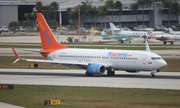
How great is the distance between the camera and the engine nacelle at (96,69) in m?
57.5

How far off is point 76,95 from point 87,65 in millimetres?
16451

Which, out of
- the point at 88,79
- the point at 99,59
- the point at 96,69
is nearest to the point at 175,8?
the point at 99,59

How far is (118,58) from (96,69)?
105 inches

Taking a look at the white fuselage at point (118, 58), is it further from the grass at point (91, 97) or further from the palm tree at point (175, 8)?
the palm tree at point (175, 8)

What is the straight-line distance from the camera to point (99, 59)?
5966cm

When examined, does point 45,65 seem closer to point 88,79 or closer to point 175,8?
point 88,79

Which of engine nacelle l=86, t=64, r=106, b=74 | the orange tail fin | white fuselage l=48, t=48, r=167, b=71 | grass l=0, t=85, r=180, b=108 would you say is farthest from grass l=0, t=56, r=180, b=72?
grass l=0, t=85, r=180, b=108

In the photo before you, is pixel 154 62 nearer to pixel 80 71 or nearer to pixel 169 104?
pixel 80 71

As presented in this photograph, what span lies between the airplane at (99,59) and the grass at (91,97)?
1050 cm

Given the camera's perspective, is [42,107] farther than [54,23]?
No

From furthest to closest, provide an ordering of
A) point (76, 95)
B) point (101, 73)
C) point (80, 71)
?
point (80, 71), point (101, 73), point (76, 95)

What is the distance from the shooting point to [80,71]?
213 ft

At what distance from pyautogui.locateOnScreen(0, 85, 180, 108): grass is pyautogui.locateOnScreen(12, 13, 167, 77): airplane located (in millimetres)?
10504

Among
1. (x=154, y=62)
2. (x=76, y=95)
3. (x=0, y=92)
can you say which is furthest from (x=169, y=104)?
(x=154, y=62)
